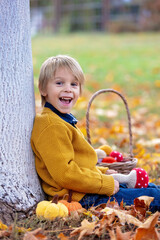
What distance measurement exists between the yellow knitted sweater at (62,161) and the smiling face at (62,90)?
0.29 feet

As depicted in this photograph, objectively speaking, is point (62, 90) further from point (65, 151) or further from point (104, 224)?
point (104, 224)

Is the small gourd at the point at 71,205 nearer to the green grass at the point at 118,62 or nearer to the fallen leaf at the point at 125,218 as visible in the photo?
the fallen leaf at the point at 125,218

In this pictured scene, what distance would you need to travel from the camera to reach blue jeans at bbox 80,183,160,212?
257 centimetres

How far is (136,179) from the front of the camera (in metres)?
2.77

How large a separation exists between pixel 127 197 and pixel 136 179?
190 mm

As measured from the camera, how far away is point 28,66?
250 centimetres

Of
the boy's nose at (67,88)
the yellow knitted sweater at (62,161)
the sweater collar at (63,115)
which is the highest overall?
the boy's nose at (67,88)

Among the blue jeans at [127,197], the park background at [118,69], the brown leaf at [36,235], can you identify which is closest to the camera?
the brown leaf at [36,235]

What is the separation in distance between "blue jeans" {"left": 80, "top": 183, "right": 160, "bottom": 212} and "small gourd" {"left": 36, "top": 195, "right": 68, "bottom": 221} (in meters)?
0.26

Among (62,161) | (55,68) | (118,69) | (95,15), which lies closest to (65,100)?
(55,68)

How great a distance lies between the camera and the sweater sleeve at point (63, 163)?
7.98 feet

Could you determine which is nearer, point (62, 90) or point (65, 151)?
point (65, 151)

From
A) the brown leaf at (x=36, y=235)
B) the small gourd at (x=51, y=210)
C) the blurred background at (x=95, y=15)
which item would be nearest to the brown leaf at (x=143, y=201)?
the small gourd at (x=51, y=210)

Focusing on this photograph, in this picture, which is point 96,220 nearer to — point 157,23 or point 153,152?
point 153,152
